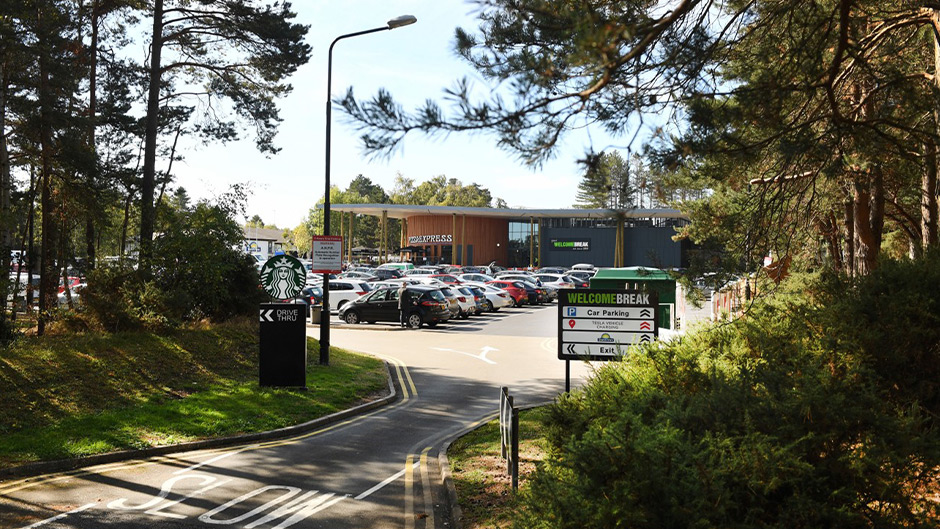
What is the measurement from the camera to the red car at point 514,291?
4244 centimetres

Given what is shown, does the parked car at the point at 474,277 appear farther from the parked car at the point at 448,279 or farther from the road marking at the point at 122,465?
the road marking at the point at 122,465

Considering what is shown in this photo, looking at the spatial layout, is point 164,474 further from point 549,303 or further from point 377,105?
point 549,303

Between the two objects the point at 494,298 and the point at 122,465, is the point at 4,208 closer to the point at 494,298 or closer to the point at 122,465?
the point at 122,465

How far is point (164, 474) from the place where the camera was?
31.1 ft

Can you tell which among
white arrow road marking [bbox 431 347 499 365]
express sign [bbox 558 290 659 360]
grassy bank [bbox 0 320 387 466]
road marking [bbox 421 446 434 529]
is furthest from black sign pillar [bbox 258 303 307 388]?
white arrow road marking [bbox 431 347 499 365]

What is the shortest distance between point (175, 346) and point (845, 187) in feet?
47.8

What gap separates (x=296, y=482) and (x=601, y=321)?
6.19 meters

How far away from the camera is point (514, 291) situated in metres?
42.5

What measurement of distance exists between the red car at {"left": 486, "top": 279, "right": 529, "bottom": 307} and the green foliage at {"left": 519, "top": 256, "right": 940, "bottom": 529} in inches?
1424

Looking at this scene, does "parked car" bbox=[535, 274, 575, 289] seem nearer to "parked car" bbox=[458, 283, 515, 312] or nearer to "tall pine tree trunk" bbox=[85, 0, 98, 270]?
"parked car" bbox=[458, 283, 515, 312]

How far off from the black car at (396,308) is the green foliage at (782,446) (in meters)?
23.1

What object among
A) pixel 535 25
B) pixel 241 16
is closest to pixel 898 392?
pixel 535 25

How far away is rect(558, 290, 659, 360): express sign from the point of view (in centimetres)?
1276

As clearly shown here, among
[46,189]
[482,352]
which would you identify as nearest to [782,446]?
[482,352]
